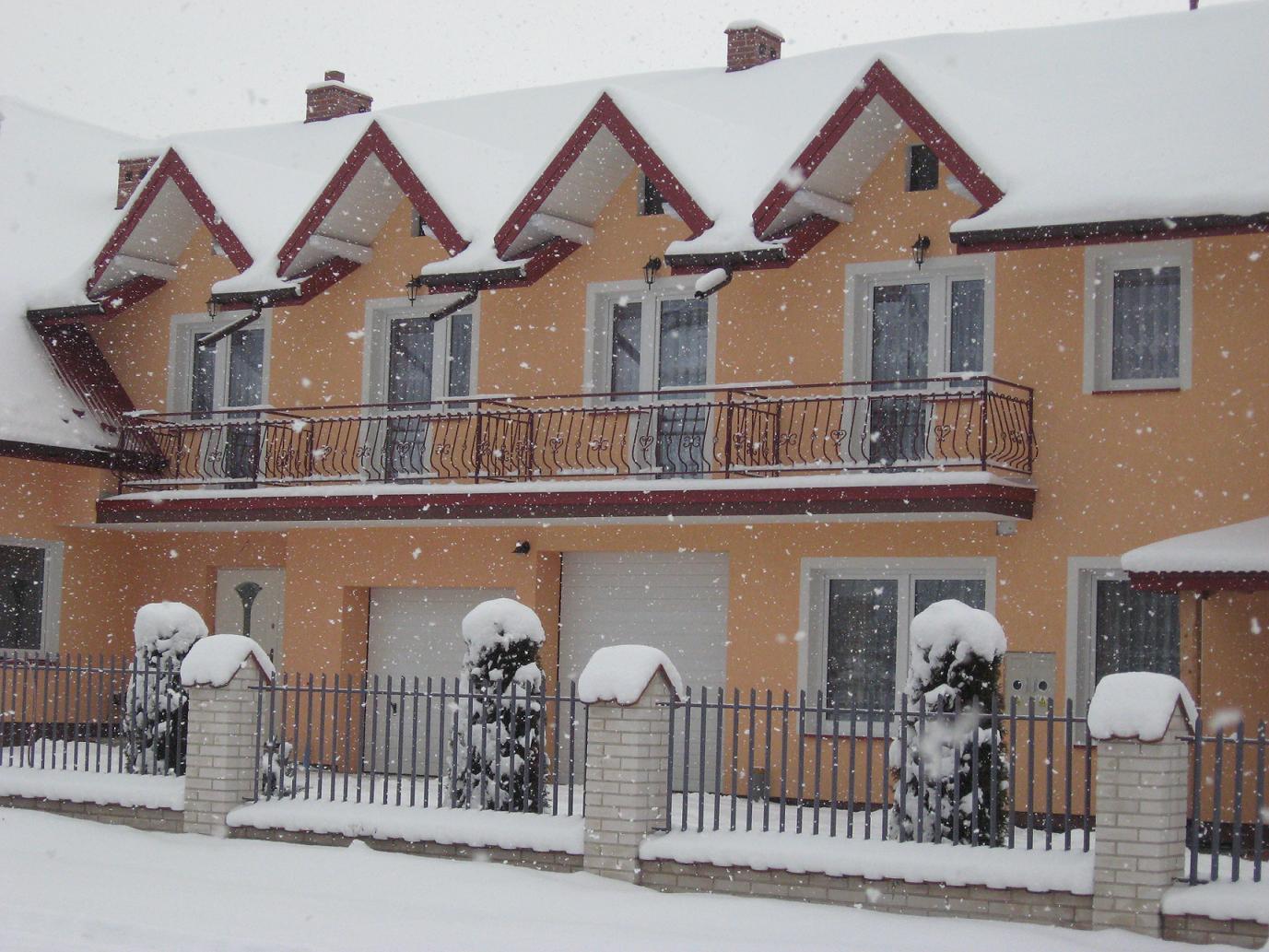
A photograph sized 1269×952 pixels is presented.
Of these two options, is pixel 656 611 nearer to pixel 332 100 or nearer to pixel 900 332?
pixel 900 332

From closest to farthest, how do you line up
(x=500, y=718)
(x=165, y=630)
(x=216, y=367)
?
(x=500, y=718)
(x=165, y=630)
(x=216, y=367)

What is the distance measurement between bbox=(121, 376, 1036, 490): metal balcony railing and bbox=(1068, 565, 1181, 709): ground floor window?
130 cm

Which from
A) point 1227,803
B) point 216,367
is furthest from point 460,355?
point 1227,803

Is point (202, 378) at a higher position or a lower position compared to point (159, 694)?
higher

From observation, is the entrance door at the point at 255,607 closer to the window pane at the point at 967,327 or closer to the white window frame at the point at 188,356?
the white window frame at the point at 188,356

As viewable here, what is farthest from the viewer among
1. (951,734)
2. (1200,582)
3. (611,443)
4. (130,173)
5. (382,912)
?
(130,173)

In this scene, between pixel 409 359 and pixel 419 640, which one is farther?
pixel 409 359

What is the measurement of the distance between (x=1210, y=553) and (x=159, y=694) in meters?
9.15

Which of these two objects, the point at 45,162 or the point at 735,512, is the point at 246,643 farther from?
the point at 45,162

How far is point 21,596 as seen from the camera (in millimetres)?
22109

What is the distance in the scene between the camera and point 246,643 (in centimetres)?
1494

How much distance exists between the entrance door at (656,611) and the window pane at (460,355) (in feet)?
7.62

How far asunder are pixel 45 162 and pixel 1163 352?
53.8 feet

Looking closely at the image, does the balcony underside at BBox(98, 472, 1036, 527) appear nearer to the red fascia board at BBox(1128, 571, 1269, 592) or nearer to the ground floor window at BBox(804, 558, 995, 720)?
the ground floor window at BBox(804, 558, 995, 720)
